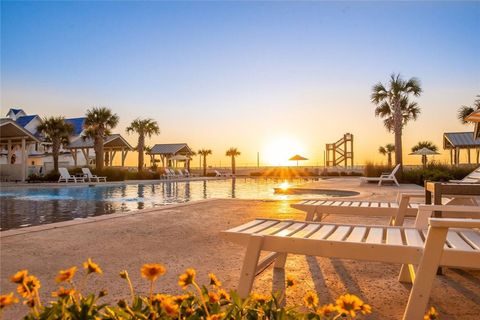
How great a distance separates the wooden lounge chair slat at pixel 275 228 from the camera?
2.23m

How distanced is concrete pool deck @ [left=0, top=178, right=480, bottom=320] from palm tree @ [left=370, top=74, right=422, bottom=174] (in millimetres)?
15854

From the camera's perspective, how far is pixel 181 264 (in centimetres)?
313

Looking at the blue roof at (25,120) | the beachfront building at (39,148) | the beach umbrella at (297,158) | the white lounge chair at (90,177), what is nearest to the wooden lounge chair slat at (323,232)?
the white lounge chair at (90,177)

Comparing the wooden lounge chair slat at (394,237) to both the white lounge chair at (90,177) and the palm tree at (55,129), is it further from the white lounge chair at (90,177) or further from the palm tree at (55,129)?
the palm tree at (55,129)

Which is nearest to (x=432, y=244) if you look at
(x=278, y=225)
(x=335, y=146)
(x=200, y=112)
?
(x=278, y=225)

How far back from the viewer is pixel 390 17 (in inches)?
386

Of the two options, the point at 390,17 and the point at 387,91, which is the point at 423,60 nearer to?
the point at 390,17

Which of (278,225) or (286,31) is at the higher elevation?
(286,31)

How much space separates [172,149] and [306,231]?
3573cm

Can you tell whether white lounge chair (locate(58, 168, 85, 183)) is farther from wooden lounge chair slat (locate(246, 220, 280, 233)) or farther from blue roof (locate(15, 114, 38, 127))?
wooden lounge chair slat (locate(246, 220, 280, 233))

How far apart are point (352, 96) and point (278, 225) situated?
15701 millimetres

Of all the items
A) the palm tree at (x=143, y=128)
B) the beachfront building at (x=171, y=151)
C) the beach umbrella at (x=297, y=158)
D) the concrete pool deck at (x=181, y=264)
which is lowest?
the concrete pool deck at (x=181, y=264)

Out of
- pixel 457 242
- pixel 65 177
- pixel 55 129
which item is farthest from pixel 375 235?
pixel 55 129

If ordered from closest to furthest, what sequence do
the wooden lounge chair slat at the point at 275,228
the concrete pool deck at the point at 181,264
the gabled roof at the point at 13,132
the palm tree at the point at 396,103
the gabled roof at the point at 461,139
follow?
the wooden lounge chair slat at the point at 275,228, the concrete pool deck at the point at 181,264, the palm tree at the point at 396,103, the gabled roof at the point at 13,132, the gabled roof at the point at 461,139
